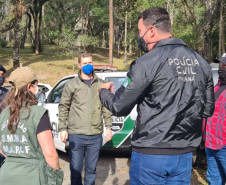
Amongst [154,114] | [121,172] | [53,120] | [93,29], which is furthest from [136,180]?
[93,29]

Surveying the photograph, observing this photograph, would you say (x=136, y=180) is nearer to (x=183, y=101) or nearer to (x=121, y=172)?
(x=183, y=101)

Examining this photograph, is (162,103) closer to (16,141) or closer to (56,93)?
(16,141)

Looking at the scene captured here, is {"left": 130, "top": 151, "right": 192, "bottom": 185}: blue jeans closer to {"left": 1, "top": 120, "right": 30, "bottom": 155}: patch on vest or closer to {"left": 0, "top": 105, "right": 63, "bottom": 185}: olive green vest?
{"left": 0, "top": 105, "right": 63, "bottom": 185}: olive green vest

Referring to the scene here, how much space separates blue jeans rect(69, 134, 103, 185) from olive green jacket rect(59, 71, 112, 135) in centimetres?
9

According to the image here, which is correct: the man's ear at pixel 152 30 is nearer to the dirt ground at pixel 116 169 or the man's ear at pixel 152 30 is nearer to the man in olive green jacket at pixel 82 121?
the man in olive green jacket at pixel 82 121

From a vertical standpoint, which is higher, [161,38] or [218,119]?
[161,38]

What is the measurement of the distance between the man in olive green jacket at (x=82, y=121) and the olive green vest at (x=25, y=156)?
5.34 ft

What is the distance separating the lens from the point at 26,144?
8.13 feet

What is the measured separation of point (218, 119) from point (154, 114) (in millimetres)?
1690

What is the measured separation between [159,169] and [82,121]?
2065 mm

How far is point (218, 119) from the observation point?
3633 millimetres

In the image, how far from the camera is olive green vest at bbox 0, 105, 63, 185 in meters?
2.46

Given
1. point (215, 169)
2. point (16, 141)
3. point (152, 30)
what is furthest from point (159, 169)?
point (215, 169)

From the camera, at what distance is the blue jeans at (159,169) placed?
7.39 feet
